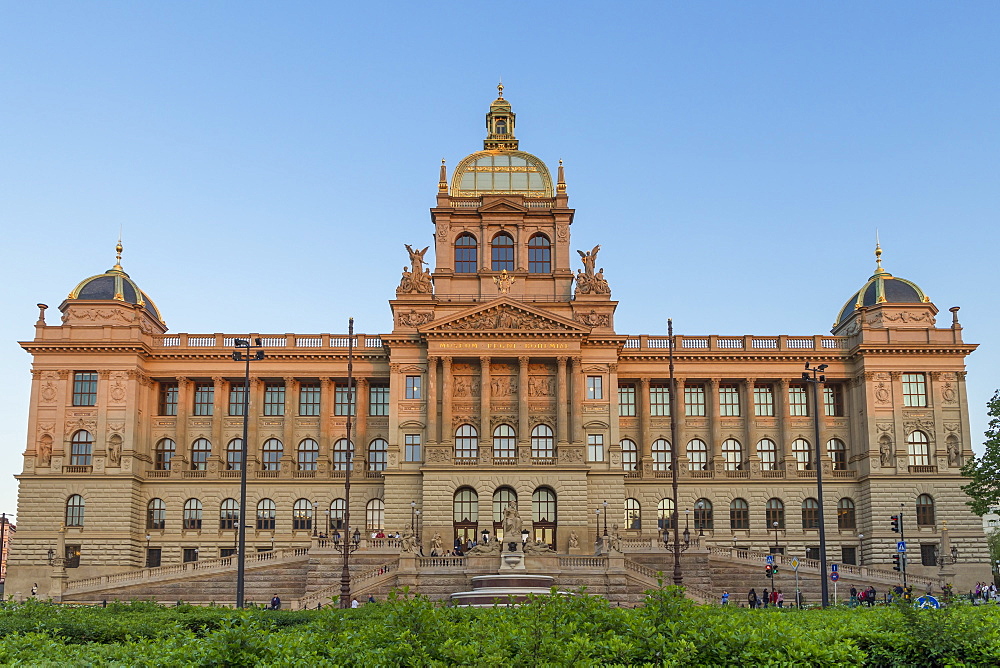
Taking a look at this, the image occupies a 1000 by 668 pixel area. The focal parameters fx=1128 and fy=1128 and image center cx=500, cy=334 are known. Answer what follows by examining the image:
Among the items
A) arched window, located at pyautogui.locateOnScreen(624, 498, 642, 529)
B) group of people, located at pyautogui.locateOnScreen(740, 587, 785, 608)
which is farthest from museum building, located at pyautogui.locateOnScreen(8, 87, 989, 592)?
group of people, located at pyautogui.locateOnScreen(740, 587, 785, 608)

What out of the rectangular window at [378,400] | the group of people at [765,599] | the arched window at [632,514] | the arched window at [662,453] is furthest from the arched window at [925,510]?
the rectangular window at [378,400]

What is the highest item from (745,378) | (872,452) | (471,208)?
(471,208)

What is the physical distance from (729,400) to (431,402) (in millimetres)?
25153

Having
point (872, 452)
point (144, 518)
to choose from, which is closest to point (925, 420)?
point (872, 452)

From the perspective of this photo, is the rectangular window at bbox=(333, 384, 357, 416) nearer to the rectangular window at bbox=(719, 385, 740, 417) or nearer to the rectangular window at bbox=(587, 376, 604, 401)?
the rectangular window at bbox=(587, 376, 604, 401)

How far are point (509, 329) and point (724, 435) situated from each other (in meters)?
20.6

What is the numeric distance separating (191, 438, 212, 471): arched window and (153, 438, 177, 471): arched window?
5.23 ft

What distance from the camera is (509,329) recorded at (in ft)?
273

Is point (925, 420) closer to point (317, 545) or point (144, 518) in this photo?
point (317, 545)

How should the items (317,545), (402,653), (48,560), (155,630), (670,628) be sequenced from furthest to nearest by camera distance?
(48,560)
(317,545)
(155,630)
(670,628)
(402,653)

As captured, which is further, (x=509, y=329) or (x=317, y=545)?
(x=509, y=329)

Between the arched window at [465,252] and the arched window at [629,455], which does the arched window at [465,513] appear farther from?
the arched window at [465,252]

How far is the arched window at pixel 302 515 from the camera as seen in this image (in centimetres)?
8681

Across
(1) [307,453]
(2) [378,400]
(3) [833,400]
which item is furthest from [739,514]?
(1) [307,453]
